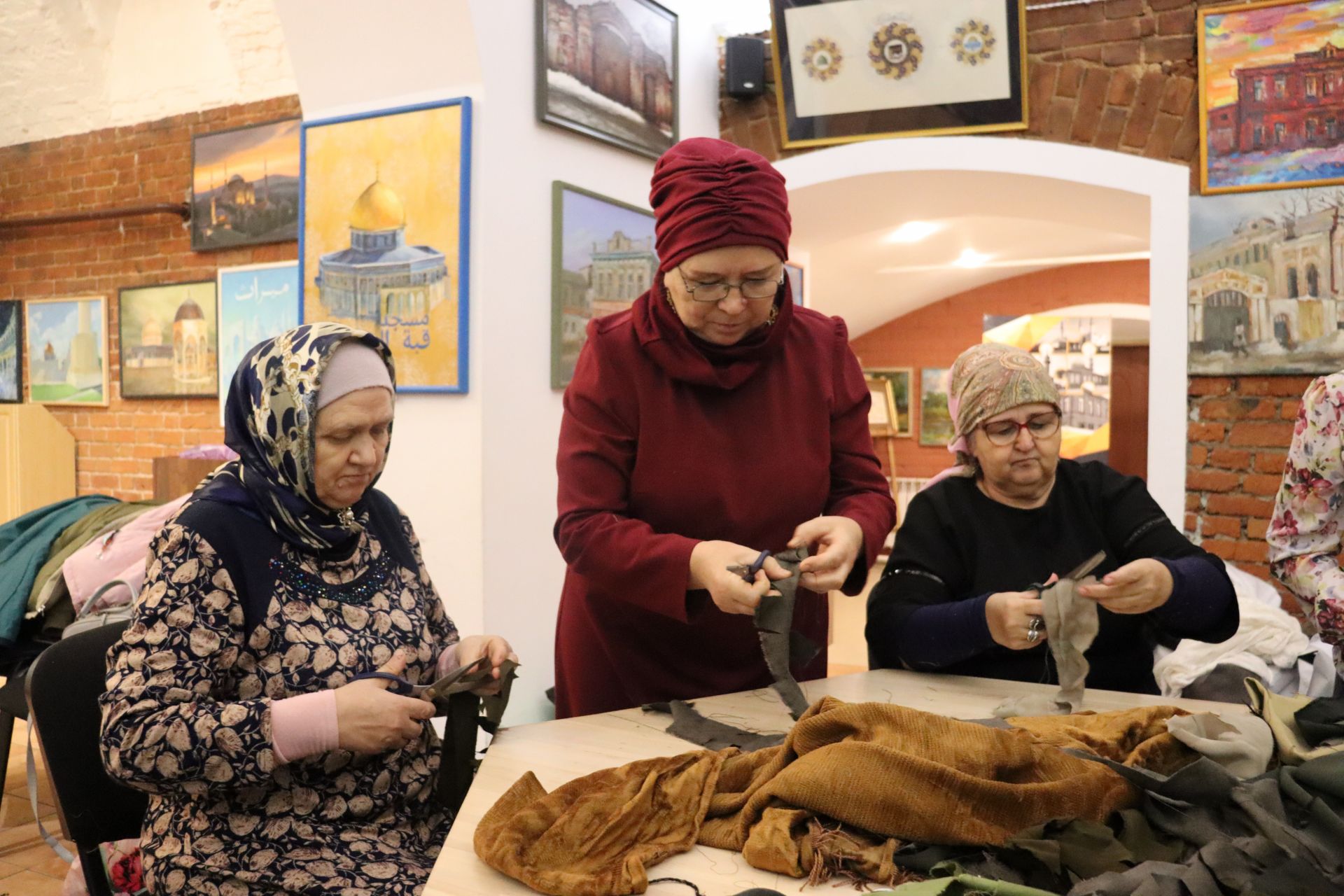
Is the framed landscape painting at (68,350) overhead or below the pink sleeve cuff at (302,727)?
overhead

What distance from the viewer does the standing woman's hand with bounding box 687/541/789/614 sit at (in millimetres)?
1571

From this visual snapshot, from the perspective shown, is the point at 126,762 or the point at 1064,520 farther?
the point at 1064,520

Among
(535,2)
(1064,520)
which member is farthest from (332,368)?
(535,2)

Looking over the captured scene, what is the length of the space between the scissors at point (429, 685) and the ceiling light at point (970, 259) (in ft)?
23.1

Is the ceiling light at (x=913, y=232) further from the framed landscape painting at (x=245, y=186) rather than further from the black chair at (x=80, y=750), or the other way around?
the black chair at (x=80, y=750)

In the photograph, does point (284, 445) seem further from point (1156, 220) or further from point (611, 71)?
point (1156, 220)

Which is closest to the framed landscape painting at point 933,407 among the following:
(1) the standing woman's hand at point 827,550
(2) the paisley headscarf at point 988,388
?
(2) the paisley headscarf at point 988,388

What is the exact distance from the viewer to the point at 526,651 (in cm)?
379

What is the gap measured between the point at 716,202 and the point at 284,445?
0.78m

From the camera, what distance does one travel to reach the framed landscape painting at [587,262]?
3.88 meters

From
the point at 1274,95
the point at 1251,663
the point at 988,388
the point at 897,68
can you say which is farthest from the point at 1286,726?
the point at 897,68

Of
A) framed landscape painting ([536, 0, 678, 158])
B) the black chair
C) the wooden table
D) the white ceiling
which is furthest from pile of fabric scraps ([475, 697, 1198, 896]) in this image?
the white ceiling

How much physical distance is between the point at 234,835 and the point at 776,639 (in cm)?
85

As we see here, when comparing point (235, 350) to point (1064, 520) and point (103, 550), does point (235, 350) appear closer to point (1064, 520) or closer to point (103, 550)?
point (103, 550)
